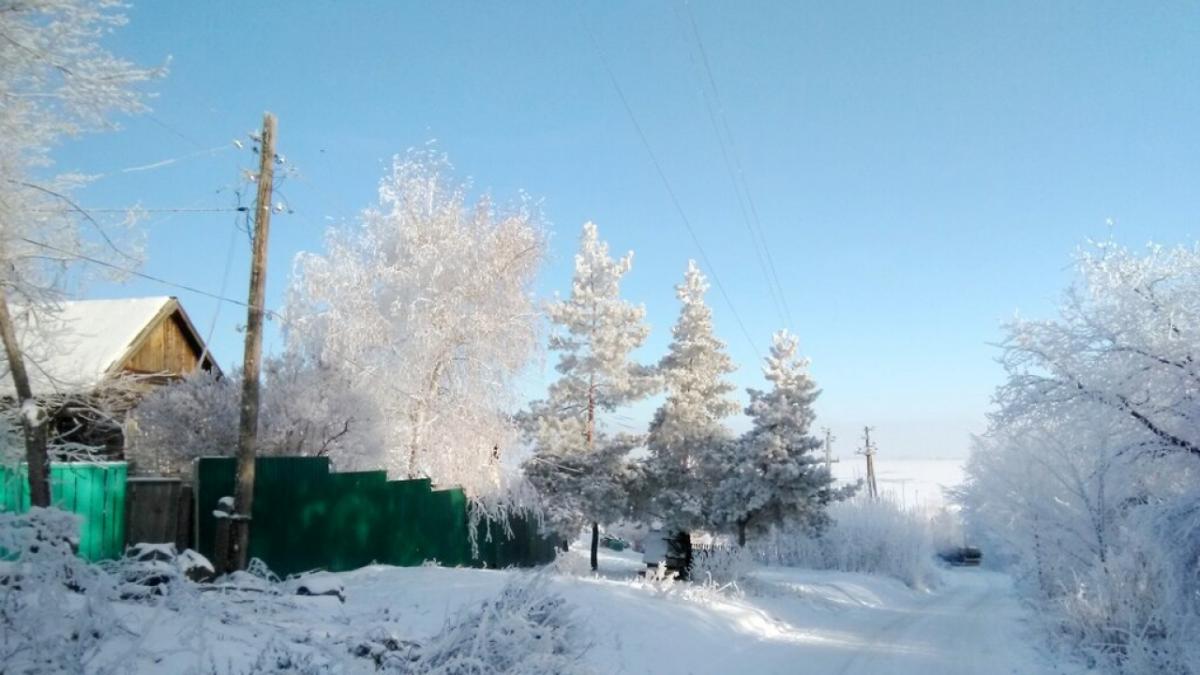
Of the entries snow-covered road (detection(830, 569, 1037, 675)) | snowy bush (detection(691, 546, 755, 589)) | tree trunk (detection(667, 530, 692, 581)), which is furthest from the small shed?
tree trunk (detection(667, 530, 692, 581))

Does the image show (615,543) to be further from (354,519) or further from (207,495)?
(207,495)

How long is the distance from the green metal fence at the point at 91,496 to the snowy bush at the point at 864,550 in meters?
30.6

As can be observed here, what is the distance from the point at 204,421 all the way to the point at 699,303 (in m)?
17.9

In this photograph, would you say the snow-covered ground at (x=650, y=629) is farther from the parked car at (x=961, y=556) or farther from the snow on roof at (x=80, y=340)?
the parked car at (x=961, y=556)

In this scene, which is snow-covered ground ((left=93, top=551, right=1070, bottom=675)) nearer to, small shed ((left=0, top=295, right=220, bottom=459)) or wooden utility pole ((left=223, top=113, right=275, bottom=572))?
wooden utility pole ((left=223, top=113, right=275, bottom=572))

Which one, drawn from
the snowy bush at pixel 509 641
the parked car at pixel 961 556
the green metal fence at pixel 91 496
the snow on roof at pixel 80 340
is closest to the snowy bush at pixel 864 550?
the parked car at pixel 961 556

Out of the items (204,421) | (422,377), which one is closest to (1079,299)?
(422,377)

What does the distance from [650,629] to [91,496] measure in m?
8.15

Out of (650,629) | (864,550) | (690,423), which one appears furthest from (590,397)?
(864,550)

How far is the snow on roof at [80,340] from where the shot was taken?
447 inches

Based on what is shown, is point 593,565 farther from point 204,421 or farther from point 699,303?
point 204,421

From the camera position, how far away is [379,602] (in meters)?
9.75

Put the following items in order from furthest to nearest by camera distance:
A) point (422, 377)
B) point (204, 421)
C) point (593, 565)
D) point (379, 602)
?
point (593, 565)
point (422, 377)
point (204, 421)
point (379, 602)

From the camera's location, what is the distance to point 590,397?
2842 centimetres
